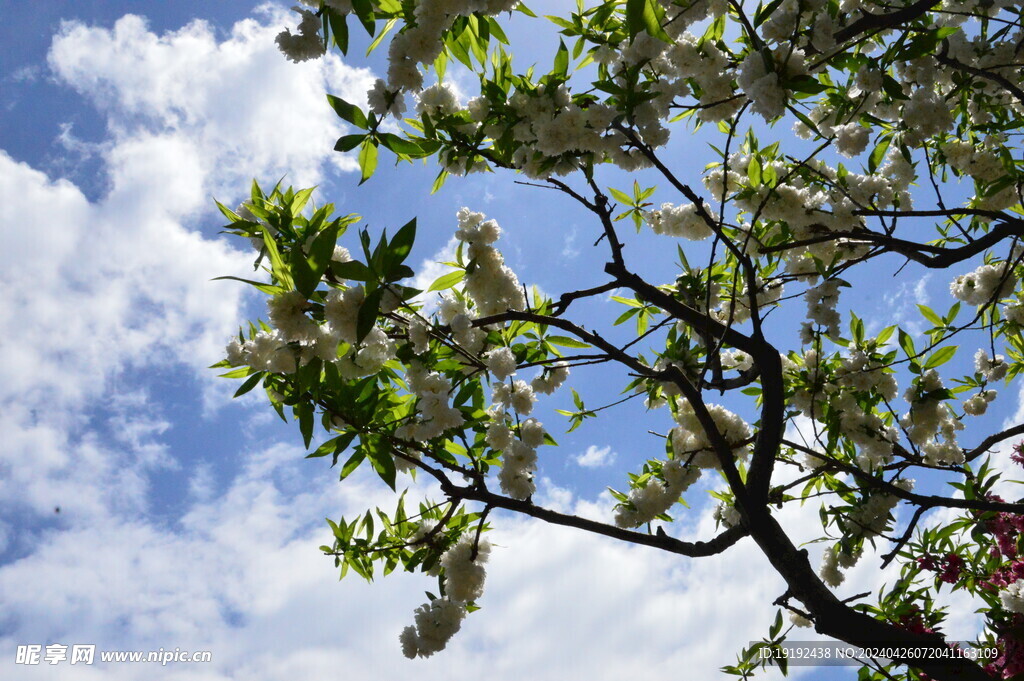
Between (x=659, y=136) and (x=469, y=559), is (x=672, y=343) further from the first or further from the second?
(x=469, y=559)

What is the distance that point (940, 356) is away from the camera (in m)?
3.45

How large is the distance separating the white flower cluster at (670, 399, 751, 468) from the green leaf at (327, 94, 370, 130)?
2.03m

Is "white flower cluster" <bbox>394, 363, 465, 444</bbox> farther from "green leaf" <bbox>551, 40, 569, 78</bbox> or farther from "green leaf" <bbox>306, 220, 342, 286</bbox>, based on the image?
"green leaf" <bbox>551, 40, 569, 78</bbox>

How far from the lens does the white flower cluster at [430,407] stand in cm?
237

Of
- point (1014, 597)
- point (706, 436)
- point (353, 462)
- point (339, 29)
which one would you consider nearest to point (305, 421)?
point (353, 462)

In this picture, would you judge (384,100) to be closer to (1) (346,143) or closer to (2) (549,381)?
(1) (346,143)


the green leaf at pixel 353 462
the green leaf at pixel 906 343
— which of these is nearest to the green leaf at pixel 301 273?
the green leaf at pixel 353 462

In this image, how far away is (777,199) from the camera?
309 centimetres

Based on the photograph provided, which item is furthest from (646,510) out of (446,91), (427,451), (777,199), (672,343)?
(446,91)

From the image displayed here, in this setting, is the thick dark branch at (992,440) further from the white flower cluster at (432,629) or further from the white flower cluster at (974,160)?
the white flower cluster at (432,629)

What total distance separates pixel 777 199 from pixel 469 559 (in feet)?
7.45

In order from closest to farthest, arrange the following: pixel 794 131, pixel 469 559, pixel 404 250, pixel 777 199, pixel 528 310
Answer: pixel 404 250 → pixel 528 310 → pixel 469 559 → pixel 777 199 → pixel 794 131

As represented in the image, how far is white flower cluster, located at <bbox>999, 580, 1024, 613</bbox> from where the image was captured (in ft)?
10.7

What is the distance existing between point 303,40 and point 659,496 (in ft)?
8.65
